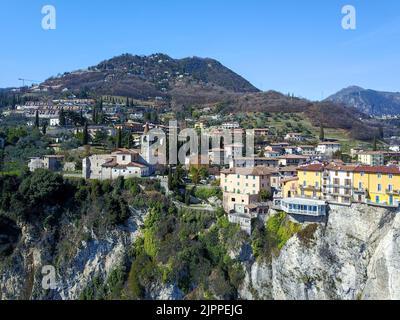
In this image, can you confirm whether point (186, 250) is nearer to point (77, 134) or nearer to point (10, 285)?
point (10, 285)

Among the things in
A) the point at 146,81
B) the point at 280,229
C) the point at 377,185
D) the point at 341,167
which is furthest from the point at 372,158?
the point at 146,81

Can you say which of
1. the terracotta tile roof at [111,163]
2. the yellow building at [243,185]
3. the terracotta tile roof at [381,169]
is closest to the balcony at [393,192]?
the terracotta tile roof at [381,169]

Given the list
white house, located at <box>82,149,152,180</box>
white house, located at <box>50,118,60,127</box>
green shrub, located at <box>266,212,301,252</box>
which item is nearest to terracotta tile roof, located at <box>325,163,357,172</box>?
green shrub, located at <box>266,212,301,252</box>

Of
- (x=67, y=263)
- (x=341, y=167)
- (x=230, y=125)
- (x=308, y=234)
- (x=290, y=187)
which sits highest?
(x=230, y=125)

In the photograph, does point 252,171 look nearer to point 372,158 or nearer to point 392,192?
point 392,192

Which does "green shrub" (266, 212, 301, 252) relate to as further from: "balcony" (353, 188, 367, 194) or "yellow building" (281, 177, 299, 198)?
"balcony" (353, 188, 367, 194)
